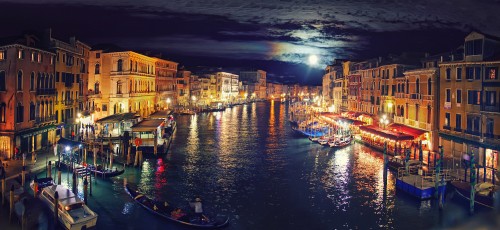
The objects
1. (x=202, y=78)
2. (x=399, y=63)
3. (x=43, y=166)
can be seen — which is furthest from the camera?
(x=202, y=78)

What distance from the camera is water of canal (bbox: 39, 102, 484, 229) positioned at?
74.3ft

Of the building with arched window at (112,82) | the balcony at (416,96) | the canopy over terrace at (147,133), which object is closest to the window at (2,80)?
the canopy over terrace at (147,133)

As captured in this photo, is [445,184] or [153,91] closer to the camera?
[445,184]

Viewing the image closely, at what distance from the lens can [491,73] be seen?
31312 mm

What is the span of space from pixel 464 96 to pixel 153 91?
54.8 metres

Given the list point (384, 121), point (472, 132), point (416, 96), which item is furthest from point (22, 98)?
point (384, 121)

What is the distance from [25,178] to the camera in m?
26.1

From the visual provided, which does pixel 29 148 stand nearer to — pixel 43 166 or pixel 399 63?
pixel 43 166

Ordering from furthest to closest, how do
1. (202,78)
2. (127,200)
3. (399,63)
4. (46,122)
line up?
(202,78) → (399,63) → (46,122) → (127,200)

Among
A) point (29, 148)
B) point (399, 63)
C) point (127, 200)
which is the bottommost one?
point (127, 200)

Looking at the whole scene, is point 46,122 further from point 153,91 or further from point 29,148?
point 153,91

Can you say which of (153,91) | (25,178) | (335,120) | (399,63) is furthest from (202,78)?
(25,178)

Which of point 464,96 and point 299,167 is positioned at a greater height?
point 464,96

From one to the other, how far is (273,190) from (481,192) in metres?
12.5
